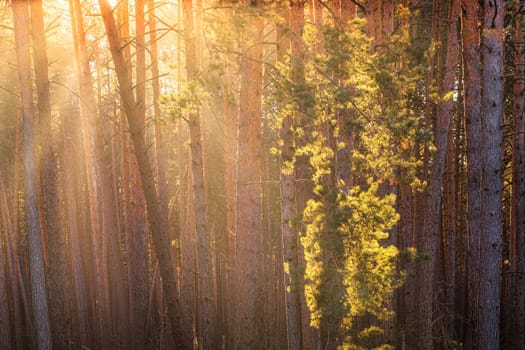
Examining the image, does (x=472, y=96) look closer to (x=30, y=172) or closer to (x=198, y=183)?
(x=198, y=183)

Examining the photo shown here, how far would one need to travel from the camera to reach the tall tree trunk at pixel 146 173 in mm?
9547

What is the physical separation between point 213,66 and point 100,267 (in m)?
11.5

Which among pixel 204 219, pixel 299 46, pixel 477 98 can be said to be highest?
pixel 299 46

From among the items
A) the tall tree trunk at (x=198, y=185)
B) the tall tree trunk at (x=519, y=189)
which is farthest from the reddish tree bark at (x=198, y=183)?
the tall tree trunk at (x=519, y=189)

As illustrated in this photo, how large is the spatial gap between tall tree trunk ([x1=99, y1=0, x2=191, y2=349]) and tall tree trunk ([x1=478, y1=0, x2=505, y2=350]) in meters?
5.64

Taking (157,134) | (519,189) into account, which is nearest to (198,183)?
(157,134)

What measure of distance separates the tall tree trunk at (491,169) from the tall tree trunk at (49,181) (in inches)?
365

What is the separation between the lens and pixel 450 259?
15086 millimetres

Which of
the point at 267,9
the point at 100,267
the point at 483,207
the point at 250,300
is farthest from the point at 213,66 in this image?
the point at 100,267

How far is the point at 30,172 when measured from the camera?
1191 centimetres

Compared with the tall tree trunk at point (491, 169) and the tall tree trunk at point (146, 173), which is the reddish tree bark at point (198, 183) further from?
the tall tree trunk at point (491, 169)

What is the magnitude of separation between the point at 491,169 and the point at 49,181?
9716mm

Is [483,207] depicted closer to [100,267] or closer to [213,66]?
[213,66]

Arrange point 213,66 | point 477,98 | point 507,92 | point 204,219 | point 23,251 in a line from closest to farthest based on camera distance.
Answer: point 213,66
point 477,98
point 204,219
point 507,92
point 23,251
